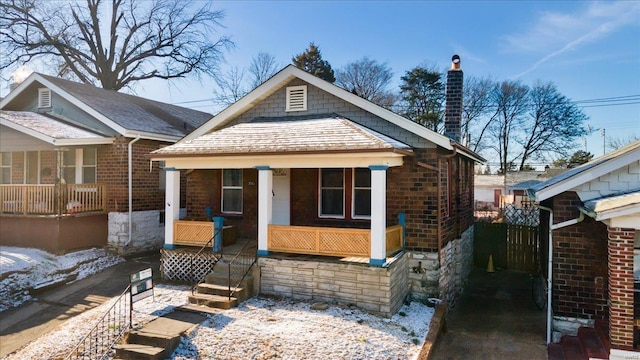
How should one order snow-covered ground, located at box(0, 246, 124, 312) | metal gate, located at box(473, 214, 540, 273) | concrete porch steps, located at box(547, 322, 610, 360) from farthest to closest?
metal gate, located at box(473, 214, 540, 273), snow-covered ground, located at box(0, 246, 124, 312), concrete porch steps, located at box(547, 322, 610, 360)

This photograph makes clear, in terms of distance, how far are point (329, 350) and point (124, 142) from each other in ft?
37.2

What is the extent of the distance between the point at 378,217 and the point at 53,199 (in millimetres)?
→ 10861

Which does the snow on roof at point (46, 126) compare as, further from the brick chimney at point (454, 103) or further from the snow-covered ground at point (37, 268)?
the brick chimney at point (454, 103)

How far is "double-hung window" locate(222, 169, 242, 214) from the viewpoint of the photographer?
1331 centimetres

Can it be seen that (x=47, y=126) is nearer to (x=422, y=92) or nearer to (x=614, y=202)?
(x=614, y=202)

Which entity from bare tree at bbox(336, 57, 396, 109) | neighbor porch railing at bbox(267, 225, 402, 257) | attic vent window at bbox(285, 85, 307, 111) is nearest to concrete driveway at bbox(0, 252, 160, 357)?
neighbor porch railing at bbox(267, 225, 402, 257)

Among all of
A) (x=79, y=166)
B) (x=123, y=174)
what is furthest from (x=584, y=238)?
(x=79, y=166)

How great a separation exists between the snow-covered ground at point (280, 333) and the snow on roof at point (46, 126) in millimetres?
7178

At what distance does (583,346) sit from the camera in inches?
296

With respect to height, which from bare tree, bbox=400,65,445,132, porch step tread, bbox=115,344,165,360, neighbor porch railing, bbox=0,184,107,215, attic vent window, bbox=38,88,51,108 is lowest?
porch step tread, bbox=115,344,165,360

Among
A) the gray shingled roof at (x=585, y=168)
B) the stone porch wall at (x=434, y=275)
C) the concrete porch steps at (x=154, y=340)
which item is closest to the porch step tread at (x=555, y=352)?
the stone porch wall at (x=434, y=275)

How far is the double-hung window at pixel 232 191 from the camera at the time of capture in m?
13.3

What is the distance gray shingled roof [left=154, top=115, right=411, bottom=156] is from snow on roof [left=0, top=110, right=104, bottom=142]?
17.3 ft

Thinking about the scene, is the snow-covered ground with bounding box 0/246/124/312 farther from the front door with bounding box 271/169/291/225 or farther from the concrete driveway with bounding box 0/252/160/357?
the front door with bounding box 271/169/291/225
